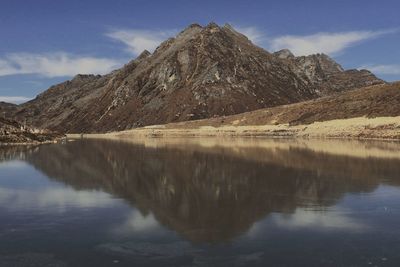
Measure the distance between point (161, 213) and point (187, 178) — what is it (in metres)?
13.5

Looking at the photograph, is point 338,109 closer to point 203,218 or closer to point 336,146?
point 336,146

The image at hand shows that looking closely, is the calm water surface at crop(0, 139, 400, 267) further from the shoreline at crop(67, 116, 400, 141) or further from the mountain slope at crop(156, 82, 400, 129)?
the mountain slope at crop(156, 82, 400, 129)

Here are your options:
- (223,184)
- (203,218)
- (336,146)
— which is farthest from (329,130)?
(203,218)

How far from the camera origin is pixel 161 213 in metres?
23.4

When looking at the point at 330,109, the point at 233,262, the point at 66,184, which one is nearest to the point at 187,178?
the point at 66,184

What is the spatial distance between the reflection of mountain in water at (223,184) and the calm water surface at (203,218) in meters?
0.08

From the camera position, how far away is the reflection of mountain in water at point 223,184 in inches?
879

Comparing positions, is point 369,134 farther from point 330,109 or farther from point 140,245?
point 140,245

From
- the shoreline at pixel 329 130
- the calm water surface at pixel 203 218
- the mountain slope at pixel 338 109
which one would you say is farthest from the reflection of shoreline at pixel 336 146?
the mountain slope at pixel 338 109

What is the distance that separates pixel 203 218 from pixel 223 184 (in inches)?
457

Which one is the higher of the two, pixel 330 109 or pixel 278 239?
pixel 330 109

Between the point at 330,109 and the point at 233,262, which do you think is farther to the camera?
the point at 330,109

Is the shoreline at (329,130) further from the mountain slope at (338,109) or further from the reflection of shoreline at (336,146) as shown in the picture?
the reflection of shoreline at (336,146)

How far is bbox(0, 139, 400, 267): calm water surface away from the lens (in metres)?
16.1
